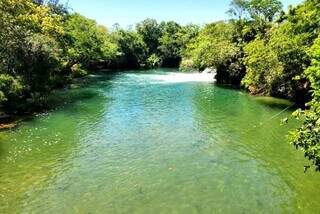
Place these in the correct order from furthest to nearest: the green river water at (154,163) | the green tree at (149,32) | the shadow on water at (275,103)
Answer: the green tree at (149,32) → the shadow on water at (275,103) → the green river water at (154,163)

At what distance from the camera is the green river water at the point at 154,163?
17891mm

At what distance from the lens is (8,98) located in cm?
3466

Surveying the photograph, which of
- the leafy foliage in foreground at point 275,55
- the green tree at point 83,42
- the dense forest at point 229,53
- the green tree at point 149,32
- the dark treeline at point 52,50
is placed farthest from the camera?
the green tree at point 149,32

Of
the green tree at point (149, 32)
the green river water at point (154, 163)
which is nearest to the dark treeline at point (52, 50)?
the green tree at point (149, 32)

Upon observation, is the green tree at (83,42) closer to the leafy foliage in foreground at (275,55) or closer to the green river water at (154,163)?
the leafy foliage in foreground at (275,55)

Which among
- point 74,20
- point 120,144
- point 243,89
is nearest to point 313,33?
point 243,89

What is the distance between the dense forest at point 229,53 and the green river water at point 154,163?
395cm

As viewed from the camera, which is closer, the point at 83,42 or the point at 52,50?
the point at 52,50

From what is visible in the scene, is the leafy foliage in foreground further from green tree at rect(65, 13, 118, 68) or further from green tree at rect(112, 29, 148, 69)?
green tree at rect(112, 29, 148, 69)

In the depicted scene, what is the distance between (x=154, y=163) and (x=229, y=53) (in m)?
38.3

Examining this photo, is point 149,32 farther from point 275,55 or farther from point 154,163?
point 154,163

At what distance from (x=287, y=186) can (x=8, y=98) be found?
2499 centimetres

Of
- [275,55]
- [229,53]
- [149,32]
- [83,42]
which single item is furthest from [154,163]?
[149,32]

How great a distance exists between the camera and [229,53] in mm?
58312
